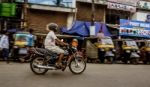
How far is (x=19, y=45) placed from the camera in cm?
1892

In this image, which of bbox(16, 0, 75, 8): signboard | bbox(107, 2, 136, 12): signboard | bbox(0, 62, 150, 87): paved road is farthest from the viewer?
bbox(107, 2, 136, 12): signboard

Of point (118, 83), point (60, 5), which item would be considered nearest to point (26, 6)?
point (60, 5)

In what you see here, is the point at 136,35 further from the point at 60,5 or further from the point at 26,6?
the point at 26,6

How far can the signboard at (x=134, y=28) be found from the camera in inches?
1089

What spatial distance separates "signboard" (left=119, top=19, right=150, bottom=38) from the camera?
27.7m

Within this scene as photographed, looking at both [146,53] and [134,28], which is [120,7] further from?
[146,53]

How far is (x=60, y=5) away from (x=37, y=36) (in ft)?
18.5

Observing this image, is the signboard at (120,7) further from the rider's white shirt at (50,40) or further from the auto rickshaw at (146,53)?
the rider's white shirt at (50,40)

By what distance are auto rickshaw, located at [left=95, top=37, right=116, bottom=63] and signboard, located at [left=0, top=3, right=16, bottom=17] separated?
6.49 metres

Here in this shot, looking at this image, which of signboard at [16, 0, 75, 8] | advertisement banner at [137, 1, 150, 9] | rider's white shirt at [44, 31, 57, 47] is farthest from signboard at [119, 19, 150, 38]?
rider's white shirt at [44, 31, 57, 47]

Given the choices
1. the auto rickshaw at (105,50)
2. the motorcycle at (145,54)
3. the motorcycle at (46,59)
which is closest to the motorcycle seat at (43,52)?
the motorcycle at (46,59)

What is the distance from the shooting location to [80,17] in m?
28.3

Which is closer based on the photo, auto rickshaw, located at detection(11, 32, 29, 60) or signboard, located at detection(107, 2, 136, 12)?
auto rickshaw, located at detection(11, 32, 29, 60)

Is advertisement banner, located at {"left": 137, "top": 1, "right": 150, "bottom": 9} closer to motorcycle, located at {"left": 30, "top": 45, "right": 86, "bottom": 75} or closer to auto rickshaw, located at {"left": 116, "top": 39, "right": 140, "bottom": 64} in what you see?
auto rickshaw, located at {"left": 116, "top": 39, "right": 140, "bottom": 64}
